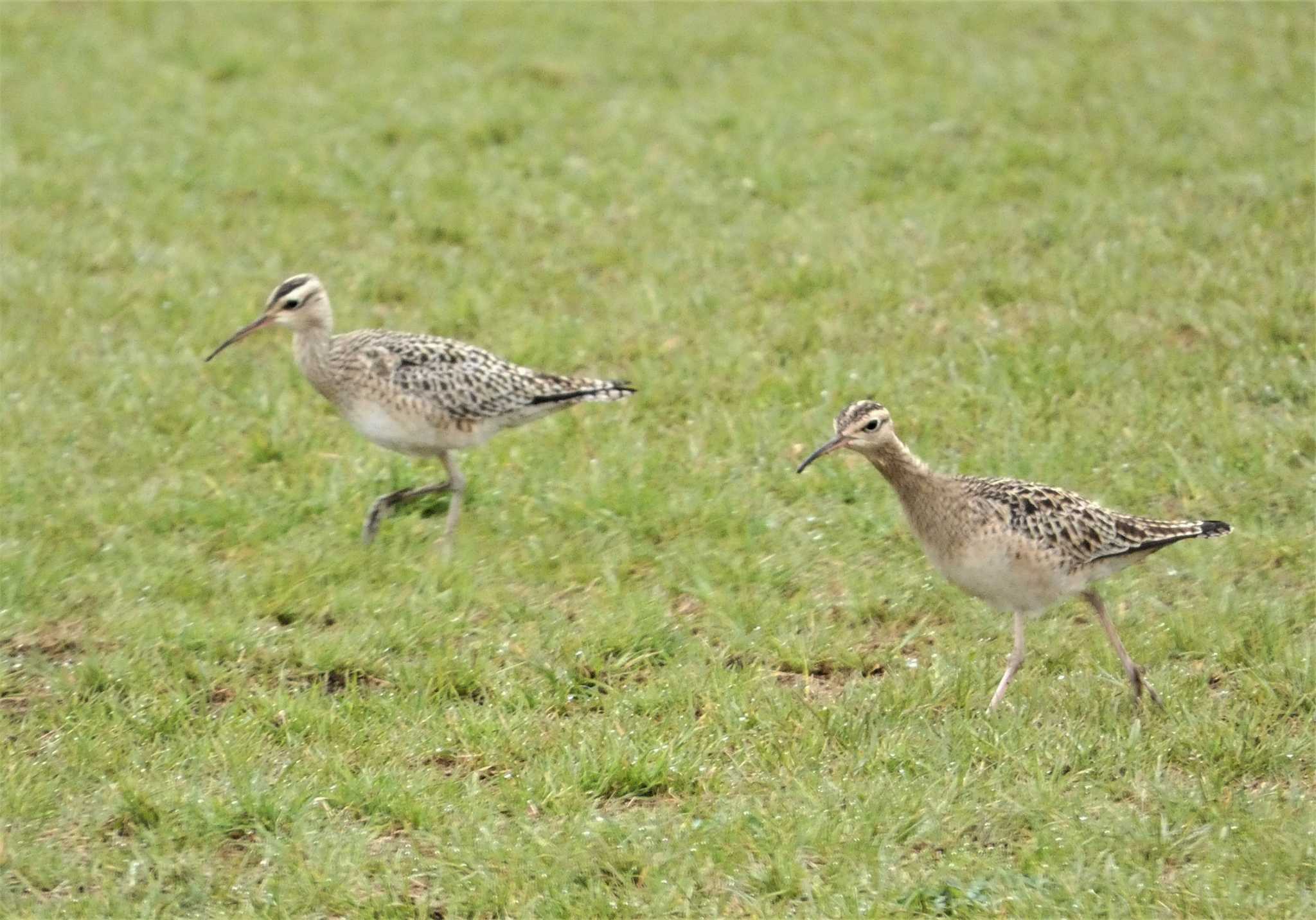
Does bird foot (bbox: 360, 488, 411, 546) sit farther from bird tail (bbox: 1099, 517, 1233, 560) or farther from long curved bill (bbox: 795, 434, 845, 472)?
bird tail (bbox: 1099, 517, 1233, 560)

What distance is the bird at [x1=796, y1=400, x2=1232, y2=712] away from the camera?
7.26 metres

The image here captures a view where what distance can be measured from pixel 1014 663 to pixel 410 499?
345 cm

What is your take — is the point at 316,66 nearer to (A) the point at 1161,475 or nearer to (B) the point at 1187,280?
(B) the point at 1187,280

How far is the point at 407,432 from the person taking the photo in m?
9.04

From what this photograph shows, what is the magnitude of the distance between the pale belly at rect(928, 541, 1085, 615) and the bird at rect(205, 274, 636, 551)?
245cm

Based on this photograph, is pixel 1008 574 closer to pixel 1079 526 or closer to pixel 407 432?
pixel 1079 526

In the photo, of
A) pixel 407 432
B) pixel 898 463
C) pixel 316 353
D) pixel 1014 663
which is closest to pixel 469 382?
pixel 407 432

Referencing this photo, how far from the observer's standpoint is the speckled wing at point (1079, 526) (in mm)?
7305

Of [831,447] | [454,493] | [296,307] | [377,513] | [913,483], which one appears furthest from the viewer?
[296,307]

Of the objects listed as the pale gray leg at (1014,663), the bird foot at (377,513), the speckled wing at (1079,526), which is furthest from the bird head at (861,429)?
the bird foot at (377,513)

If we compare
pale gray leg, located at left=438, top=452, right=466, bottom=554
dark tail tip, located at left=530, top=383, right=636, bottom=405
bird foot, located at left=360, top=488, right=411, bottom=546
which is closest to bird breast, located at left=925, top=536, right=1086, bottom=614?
dark tail tip, located at left=530, top=383, right=636, bottom=405

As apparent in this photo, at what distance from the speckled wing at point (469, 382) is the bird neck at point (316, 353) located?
0.66 ft

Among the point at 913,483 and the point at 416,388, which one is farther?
the point at 416,388

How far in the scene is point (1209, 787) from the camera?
6.49m
